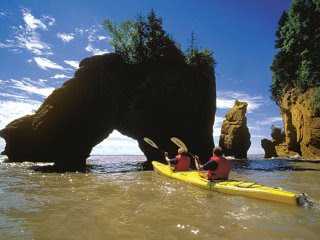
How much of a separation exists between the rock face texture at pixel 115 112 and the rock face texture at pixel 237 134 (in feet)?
53.5

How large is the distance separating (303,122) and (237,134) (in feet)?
34.0

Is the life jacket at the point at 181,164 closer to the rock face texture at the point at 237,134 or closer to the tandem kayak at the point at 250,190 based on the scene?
A: the tandem kayak at the point at 250,190

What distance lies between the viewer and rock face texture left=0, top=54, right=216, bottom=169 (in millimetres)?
19781

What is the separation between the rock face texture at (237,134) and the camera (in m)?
37.3

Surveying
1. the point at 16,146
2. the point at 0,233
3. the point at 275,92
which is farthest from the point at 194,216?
the point at 275,92

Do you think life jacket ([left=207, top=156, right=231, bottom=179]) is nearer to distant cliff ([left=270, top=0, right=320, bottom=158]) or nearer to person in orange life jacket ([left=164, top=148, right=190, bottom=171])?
person in orange life jacket ([left=164, top=148, right=190, bottom=171])

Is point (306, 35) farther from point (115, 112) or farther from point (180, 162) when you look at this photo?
point (180, 162)

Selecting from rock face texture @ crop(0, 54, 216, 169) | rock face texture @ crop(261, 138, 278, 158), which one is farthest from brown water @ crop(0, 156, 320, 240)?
rock face texture @ crop(261, 138, 278, 158)

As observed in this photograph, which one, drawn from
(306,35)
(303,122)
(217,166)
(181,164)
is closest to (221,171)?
(217,166)

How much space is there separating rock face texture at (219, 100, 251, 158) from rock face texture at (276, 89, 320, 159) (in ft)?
16.8

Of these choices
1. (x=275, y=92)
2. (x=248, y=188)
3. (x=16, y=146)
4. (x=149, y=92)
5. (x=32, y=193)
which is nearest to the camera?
(x=248, y=188)

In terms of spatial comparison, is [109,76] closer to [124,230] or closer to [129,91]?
[129,91]

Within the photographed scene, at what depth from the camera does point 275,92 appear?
3628cm

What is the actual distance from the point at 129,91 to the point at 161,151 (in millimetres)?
5046
